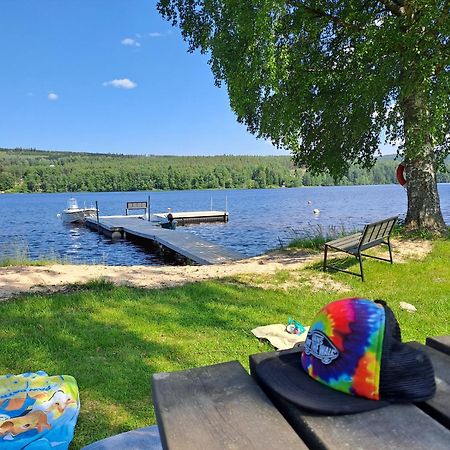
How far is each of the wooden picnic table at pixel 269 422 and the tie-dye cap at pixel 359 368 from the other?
38mm

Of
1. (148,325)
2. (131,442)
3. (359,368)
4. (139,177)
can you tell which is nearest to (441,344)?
(359,368)

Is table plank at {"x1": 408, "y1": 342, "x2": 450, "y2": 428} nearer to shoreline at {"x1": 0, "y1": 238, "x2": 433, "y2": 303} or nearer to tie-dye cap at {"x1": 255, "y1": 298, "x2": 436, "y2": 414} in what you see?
tie-dye cap at {"x1": 255, "y1": 298, "x2": 436, "y2": 414}

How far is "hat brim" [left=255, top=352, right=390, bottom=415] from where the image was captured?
133 cm

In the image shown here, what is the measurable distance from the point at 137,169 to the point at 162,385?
429 ft

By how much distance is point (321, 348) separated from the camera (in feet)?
4.87

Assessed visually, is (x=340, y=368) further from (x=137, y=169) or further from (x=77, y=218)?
(x=137, y=169)

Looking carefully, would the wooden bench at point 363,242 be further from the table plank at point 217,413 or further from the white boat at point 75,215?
the white boat at point 75,215

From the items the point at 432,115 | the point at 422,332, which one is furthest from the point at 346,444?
the point at 432,115

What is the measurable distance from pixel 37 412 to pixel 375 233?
6.94 metres

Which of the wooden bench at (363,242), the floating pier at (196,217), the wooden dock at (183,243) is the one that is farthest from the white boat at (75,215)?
the wooden bench at (363,242)

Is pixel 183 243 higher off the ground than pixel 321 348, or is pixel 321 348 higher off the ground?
pixel 321 348

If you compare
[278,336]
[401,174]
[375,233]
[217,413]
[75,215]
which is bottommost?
[75,215]

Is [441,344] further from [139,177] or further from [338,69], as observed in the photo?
[139,177]

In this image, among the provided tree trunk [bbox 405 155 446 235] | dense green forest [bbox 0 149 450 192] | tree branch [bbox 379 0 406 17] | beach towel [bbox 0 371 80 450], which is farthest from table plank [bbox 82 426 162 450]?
dense green forest [bbox 0 149 450 192]
